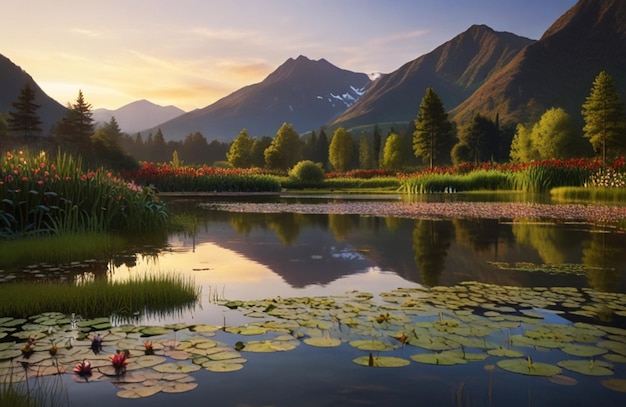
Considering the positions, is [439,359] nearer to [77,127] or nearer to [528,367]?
[528,367]

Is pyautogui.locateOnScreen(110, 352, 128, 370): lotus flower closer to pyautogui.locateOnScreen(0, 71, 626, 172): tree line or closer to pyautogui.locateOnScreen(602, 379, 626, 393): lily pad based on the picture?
pyautogui.locateOnScreen(602, 379, 626, 393): lily pad

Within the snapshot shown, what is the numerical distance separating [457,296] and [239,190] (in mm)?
35948

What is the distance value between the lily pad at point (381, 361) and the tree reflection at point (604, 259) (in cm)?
448

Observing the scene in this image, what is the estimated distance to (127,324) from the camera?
219 inches

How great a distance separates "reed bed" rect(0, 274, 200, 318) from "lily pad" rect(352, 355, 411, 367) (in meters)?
2.69

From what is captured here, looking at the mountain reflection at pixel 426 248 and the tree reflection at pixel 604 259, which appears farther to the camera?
the mountain reflection at pixel 426 248

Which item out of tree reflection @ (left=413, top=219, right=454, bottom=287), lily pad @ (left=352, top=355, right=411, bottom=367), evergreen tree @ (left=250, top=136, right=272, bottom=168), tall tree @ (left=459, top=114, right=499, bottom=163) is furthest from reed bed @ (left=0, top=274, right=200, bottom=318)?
tall tree @ (left=459, top=114, right=499, bottom=163)

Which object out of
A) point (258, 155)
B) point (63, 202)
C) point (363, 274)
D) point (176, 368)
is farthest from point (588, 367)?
point (258, 155)

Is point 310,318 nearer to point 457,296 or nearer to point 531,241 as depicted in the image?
point 457,296

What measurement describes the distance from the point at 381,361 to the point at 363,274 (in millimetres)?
4323

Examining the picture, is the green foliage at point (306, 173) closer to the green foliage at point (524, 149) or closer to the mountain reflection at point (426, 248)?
the mountain reflection at point (426, 248)

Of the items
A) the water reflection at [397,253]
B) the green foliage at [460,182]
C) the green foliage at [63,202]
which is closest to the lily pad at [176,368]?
the water reflection at [397,253]

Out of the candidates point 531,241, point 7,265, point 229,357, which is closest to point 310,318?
point 229,357

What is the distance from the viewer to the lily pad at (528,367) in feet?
13.3
